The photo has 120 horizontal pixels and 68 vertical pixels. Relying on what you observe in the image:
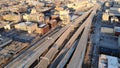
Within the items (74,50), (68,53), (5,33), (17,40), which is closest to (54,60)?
(68,53)

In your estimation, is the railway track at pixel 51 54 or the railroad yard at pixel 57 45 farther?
the railroad yard at pixel 57 45

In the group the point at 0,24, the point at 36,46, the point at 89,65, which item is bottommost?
the point at 89,65

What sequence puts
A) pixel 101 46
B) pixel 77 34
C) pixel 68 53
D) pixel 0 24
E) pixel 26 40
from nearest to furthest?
pixel 68 53
pixel 101 46
pixel 26 40
pixel 77 34
pixel 0 24

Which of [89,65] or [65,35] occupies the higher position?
[65,35]

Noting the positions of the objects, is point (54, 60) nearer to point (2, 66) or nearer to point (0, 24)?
point (2, 66)

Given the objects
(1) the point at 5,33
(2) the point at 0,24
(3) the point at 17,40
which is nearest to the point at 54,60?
(3) the point at 17,40

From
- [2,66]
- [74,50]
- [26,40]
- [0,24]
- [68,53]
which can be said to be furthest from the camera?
[0,24]

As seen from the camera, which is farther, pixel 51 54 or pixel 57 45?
pixel 57 45

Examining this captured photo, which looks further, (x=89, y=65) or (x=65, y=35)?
(x=65, y=35)

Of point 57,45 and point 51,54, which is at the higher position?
point 57,45

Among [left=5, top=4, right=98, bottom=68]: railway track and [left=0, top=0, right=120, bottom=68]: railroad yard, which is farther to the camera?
[left=0, top=0, right=120, bottom=68]: railroad yard
